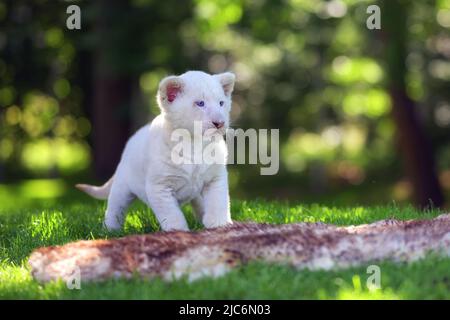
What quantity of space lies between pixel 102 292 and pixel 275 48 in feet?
55.8

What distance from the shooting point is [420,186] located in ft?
48.1

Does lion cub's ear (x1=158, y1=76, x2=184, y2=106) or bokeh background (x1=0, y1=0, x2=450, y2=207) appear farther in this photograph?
bokeh background (x1=0, y1=0, x2=450, y2=207)

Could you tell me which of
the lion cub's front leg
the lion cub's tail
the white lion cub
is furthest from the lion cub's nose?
the lion cub's tail

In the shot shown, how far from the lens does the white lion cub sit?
5930mm

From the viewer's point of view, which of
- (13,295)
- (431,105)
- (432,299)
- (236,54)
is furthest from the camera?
(236,54)

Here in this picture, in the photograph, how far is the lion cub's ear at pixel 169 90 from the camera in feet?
19.6

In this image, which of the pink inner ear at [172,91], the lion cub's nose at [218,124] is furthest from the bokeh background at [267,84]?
the lion cub's nose at [218,124]

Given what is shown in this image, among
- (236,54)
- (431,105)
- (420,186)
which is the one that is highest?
(236,54)

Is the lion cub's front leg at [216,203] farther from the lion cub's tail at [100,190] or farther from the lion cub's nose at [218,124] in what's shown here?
the lion cub's tail at [100,190]

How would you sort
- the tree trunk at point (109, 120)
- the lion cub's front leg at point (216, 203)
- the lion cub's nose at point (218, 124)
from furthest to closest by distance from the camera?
the tree trunk at point (109, 120), the lion cub's front leg at point (216, 203), the lion cub's nose at point (218, 124)

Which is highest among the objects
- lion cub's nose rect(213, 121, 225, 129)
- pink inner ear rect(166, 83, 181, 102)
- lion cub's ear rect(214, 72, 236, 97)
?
lion cub's ear rect(214, 72, 236, 97)

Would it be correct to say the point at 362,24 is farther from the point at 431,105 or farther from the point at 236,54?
the point at 236,54

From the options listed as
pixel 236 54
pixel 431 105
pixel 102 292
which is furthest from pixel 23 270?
pixel 236 54

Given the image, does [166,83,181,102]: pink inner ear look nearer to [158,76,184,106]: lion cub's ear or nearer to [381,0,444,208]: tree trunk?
[158,76,184,106]: lion cub's ear
